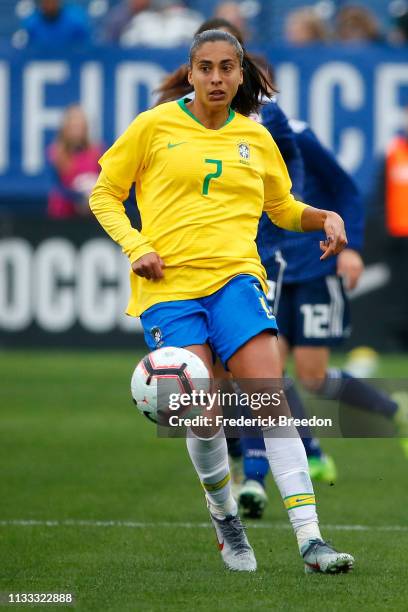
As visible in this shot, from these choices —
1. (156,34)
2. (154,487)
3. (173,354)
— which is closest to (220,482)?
(173,354)

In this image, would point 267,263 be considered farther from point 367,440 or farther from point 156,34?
point 156,34

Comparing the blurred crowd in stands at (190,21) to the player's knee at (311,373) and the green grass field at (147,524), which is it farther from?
the player's knee at (311,373)

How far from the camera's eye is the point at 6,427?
32.3 feet

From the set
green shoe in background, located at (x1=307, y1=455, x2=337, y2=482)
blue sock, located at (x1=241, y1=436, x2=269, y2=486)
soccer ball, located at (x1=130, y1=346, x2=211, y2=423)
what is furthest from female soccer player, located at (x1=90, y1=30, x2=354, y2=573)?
green shoe in background, located at (x1=307, y1=455, x2=337, y2=482)

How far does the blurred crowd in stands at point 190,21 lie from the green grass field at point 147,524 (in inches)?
270

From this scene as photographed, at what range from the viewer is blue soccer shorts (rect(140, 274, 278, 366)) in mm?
5180

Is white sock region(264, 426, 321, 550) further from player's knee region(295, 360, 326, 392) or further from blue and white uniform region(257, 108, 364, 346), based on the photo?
player's knee region(295, 360, 326, 392)

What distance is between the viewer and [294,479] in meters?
5.14

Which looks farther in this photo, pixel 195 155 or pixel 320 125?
pixel 320 125

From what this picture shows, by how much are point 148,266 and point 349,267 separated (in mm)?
2392

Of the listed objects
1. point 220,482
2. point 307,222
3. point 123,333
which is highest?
point 307,222

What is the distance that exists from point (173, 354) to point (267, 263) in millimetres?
1860

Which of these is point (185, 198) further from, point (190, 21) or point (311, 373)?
point (190, 21)

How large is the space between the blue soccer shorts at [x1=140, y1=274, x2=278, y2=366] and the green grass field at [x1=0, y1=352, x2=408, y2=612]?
907 mm
